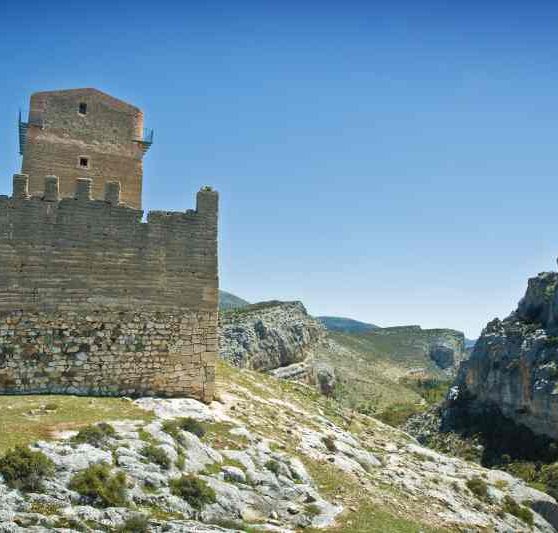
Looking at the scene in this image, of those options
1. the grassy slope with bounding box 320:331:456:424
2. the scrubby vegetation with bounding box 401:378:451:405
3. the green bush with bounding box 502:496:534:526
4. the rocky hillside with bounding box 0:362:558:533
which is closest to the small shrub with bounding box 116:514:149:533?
the rocky hillside with bounding box 0:362:558:533

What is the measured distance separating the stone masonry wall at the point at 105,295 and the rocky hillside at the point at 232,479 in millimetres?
1038

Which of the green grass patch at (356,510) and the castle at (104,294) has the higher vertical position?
the castle at (104,294)

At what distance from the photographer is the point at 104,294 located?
18.8 m

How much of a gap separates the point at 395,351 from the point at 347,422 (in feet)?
399

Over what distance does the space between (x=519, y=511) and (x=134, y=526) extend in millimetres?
14773

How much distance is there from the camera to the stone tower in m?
22.0

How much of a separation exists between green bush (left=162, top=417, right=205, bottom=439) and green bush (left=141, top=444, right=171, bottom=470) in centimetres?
137

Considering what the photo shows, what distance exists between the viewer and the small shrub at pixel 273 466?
15703mm

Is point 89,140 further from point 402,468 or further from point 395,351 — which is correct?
point 395,351

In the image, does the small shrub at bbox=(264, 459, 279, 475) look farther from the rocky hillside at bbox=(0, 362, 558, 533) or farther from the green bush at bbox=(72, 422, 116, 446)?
the green bush at bbox=(72, 422, 116, 446)

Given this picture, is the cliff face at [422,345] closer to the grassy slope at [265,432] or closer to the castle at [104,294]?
the grassy slope at [265,432]

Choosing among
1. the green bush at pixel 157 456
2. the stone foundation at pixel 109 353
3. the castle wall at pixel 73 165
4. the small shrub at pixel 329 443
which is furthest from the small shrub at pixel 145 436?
the castle wall at pixel 73 165

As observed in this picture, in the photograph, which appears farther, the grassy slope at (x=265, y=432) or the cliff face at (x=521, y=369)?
the cliff face at (x=521, y=369)

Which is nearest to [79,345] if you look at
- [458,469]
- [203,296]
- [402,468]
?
[203,296]
